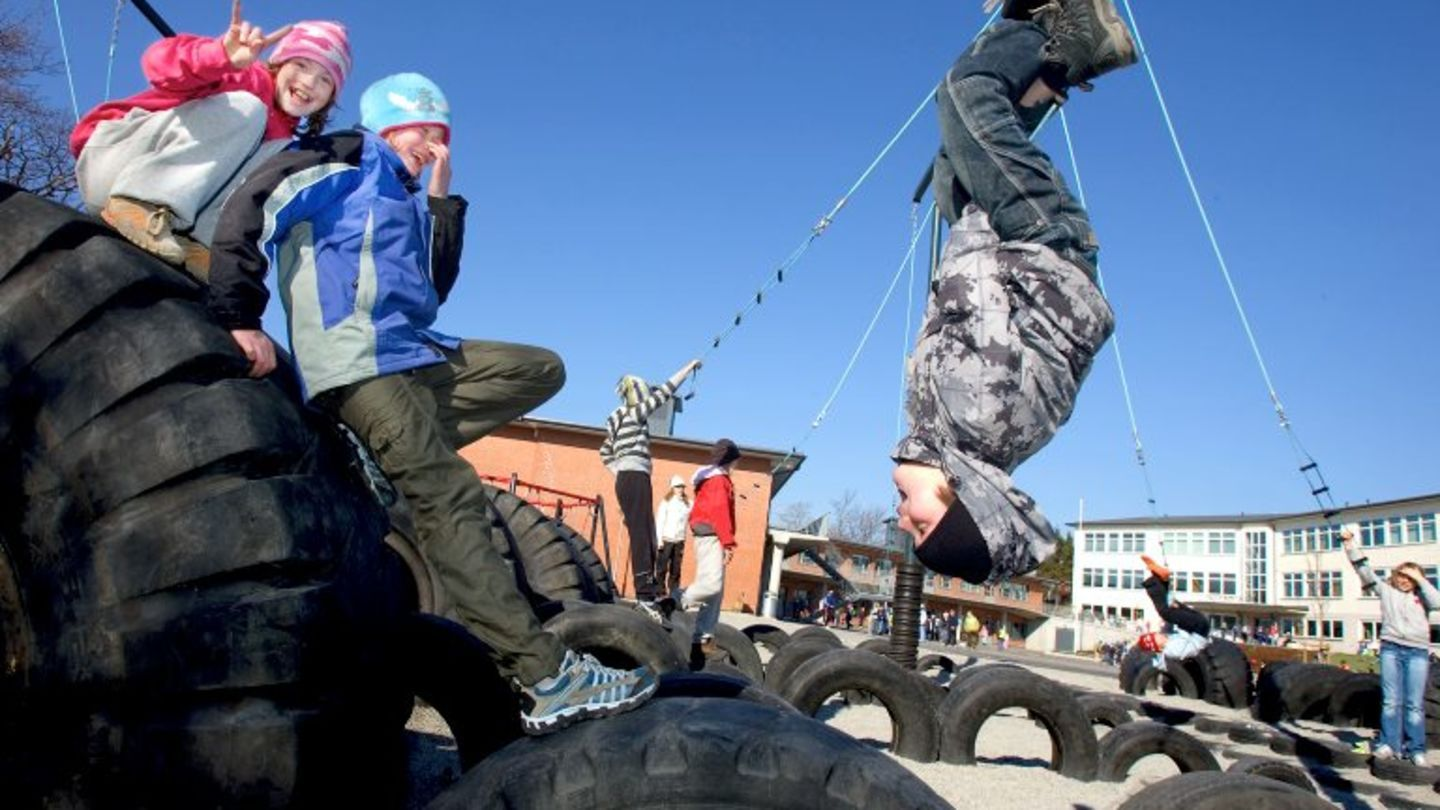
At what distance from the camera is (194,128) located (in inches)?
112

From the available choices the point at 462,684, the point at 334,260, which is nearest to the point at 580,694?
the point at 462,684

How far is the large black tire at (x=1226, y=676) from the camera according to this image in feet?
50.6

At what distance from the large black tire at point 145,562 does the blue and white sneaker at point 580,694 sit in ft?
1.30

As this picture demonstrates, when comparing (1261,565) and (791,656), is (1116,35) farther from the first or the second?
(1261,565)

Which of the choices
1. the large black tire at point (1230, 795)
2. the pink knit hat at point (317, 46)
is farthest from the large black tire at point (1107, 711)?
the pink knit hat at point (317, 46)

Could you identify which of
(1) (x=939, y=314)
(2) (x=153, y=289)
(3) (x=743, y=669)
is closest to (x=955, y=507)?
(1) (x=939, y=314)

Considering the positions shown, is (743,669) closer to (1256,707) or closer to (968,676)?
(968,676)

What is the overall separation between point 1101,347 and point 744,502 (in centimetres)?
4190

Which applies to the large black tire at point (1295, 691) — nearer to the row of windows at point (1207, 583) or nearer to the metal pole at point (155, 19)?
the metal pole at point (155, 19)

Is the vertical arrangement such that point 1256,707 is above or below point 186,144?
below

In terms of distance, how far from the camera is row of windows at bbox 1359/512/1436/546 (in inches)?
2726

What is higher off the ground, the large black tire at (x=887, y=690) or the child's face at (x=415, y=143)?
the child's face at (x=415, y=143)

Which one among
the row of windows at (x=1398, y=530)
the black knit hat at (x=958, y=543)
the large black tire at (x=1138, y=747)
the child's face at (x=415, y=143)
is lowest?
the large black tire at (x=1138, y=747)

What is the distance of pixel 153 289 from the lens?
2.16 m
